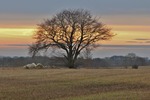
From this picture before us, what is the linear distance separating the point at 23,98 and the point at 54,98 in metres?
1.56

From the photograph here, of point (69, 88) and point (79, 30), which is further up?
point (79, 30)

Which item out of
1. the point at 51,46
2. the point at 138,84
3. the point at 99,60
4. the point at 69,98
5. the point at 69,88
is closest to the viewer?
the point at 69,98

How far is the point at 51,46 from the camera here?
74625mm

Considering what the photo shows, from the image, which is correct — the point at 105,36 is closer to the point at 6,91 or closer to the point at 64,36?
the point at 64,36

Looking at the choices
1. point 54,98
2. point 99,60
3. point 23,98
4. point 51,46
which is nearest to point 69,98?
point 54,98

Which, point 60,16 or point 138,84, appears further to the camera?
point 60,16

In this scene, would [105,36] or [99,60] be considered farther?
[99,60]

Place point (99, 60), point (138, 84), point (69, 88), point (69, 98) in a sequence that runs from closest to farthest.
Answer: point (69, 98)
point (69, 88)
point (138, 84)
point (99, 60)

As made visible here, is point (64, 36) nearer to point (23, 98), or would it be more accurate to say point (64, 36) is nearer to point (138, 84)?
point (138, 84)

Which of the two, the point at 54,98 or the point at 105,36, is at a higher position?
the point at 105,36

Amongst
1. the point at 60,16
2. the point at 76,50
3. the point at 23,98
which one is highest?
the point at 60,16

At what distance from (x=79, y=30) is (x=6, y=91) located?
4876 centimetres

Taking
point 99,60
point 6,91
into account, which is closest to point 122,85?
point 6,91

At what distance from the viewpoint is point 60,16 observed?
7575 centimetres
